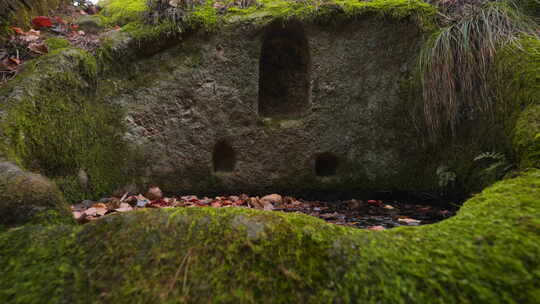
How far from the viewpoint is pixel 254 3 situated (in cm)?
336

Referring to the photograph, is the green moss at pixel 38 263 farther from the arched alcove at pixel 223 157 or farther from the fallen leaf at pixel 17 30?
the fallen leaf at pixel 17 30

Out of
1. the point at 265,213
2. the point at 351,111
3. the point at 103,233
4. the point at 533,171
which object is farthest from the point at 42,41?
the point at 533,171

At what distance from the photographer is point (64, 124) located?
2.46 m

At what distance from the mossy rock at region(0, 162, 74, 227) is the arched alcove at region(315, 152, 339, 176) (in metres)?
2.57

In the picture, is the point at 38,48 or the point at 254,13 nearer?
the point at 38,48

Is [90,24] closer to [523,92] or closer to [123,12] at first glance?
[123,12]

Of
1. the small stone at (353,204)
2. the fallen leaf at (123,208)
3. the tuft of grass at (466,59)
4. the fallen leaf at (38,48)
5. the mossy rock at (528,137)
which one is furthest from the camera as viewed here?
the small stone at (353,204)

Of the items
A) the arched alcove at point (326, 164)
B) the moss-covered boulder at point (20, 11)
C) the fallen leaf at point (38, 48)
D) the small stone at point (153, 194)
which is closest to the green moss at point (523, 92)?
the arched alcove at point (326, 164)

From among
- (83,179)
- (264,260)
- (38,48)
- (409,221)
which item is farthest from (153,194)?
(409,221)

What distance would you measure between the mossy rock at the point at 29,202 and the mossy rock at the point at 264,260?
20cm

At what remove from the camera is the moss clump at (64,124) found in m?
2.13

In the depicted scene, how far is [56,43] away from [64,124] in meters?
0.91

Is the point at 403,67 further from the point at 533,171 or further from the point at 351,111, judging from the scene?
the point at 533,171

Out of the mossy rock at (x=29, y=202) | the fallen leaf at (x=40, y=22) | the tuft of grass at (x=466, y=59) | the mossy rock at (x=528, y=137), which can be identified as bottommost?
the mossy rock at (x=29, y=202)
